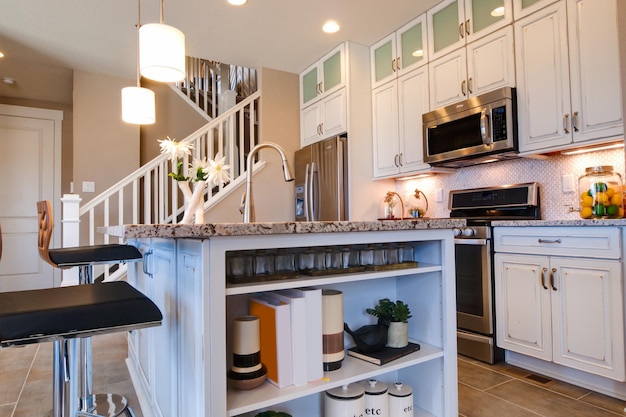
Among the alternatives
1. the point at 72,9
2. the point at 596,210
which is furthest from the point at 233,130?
the point at 596,210

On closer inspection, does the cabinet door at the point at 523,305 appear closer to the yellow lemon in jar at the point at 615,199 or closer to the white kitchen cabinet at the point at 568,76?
the yellow lemon in jar at the point at 615,199

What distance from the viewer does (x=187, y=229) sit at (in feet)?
3.05

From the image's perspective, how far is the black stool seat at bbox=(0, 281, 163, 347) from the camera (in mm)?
942

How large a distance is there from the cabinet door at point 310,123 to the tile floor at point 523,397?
2791 millimetres

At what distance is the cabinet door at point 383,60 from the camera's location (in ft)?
12.0

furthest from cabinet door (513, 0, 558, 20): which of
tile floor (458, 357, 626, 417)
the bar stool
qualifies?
the bar stool

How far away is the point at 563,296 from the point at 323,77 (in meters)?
3.05

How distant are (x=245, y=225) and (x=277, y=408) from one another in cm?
77

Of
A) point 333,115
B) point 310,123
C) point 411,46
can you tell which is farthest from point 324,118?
point 411,46

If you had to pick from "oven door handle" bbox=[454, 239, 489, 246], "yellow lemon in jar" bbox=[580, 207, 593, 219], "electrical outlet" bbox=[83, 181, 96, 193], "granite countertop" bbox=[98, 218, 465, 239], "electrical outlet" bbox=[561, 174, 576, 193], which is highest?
"electrical outlet" bbox=[83, 181, 96, 193]

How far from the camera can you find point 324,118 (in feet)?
13.5

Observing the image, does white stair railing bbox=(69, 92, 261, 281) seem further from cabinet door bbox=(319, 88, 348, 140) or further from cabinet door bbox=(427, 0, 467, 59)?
cabinet door bbox=(427, 0, 467, 59)

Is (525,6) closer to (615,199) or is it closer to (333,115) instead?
(615,199)

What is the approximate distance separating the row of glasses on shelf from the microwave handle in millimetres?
1634
